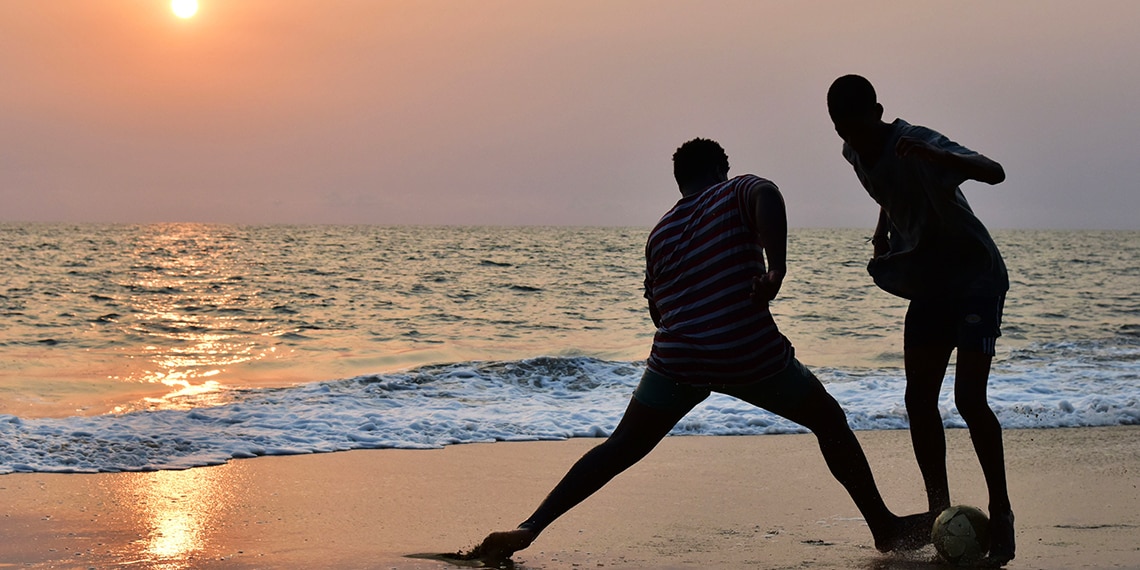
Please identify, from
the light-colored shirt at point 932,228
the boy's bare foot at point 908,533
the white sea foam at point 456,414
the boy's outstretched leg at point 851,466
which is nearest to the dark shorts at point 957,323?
the light-colored shirt at point 932,228

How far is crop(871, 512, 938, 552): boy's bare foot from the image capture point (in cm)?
418

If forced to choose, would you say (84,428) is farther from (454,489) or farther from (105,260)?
(105,260)

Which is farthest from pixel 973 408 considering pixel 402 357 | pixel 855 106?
pixel 402 357

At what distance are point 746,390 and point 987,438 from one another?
0.93m

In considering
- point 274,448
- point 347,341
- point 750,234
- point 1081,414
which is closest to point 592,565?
point 750,234

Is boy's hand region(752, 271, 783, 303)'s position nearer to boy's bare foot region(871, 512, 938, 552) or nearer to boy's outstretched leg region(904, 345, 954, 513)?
boy's outstretched leg region(904, 345, 954, 513)

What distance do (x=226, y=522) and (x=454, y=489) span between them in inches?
55.6

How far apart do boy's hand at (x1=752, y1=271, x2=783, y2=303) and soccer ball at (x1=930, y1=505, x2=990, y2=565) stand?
1179mm

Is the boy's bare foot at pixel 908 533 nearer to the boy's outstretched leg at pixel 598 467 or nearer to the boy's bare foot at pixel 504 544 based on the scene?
the boy's outstretched leg at pixel 598 467

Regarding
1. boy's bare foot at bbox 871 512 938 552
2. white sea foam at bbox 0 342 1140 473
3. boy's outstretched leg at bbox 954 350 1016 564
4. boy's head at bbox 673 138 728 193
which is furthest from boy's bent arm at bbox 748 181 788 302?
white sea foam at bbox 0 342 1140 473

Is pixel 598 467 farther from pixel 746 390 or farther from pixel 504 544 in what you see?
pixel 746 390

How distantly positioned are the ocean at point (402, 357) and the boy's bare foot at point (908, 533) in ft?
13.8

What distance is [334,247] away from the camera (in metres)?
46.7

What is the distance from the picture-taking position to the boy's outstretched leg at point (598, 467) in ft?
13.5
